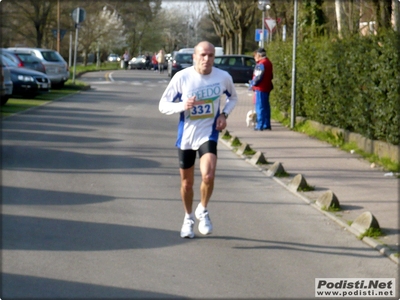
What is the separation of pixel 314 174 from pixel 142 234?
484 cm

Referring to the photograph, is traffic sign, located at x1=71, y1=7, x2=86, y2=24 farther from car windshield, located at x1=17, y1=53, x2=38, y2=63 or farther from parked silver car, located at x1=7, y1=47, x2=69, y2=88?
car windshield, located at x1=17, y1=53, x2=38, y2=63

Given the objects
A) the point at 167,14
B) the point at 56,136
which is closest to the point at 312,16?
the point at 56,136

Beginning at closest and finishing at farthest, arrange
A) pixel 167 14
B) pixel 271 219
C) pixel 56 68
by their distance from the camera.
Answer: pixel 271 219 < pixel 56 68 < pixel 167 14

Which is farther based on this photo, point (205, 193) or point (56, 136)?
point (56, 136)

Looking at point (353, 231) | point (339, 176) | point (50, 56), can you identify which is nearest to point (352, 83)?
point (339, 176)

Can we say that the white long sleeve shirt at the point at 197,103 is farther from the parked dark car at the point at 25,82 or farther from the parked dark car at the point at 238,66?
the parked dark car at the point at 238,66

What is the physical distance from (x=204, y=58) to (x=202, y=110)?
502 mm

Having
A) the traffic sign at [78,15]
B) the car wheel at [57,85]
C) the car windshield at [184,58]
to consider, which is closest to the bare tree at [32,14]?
the car windshield at [184,58]

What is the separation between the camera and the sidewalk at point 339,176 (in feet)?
29.2

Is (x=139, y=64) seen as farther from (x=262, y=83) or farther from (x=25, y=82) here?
(x=262, y=83)

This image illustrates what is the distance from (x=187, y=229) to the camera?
309 inches

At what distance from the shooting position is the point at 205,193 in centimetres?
793

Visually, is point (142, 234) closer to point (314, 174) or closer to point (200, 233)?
point (200, 233)

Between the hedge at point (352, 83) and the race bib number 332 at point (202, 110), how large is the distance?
17.0ft
